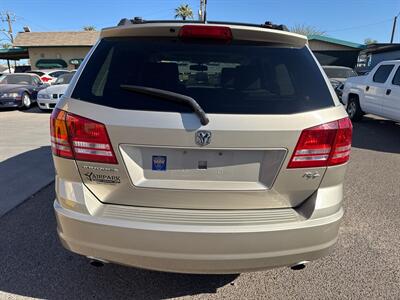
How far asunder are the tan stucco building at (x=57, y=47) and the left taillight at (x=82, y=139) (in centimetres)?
3429

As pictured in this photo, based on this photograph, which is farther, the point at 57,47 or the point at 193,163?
the point at 57,47

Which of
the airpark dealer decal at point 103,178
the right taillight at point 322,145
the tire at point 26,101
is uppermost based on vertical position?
the right taillight at point 322,145

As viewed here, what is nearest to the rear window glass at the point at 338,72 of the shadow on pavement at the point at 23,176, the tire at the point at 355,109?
the tire at the point at 355,109

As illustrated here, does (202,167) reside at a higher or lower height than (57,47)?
higher

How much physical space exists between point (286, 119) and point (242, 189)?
0.49m

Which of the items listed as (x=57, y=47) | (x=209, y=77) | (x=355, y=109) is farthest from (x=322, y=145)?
(x=57, y=47)

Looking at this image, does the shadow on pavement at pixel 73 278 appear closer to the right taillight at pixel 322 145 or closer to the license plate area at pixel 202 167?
the license plate area at pixel 202 167

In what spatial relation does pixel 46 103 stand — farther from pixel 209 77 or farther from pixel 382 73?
pixel 209 77

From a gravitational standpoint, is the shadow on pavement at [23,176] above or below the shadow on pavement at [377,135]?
above

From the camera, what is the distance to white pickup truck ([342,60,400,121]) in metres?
7.98

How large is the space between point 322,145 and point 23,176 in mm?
4479

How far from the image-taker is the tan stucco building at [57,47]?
111 ft

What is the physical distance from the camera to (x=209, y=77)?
2.41 meters

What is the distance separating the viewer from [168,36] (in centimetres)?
217
